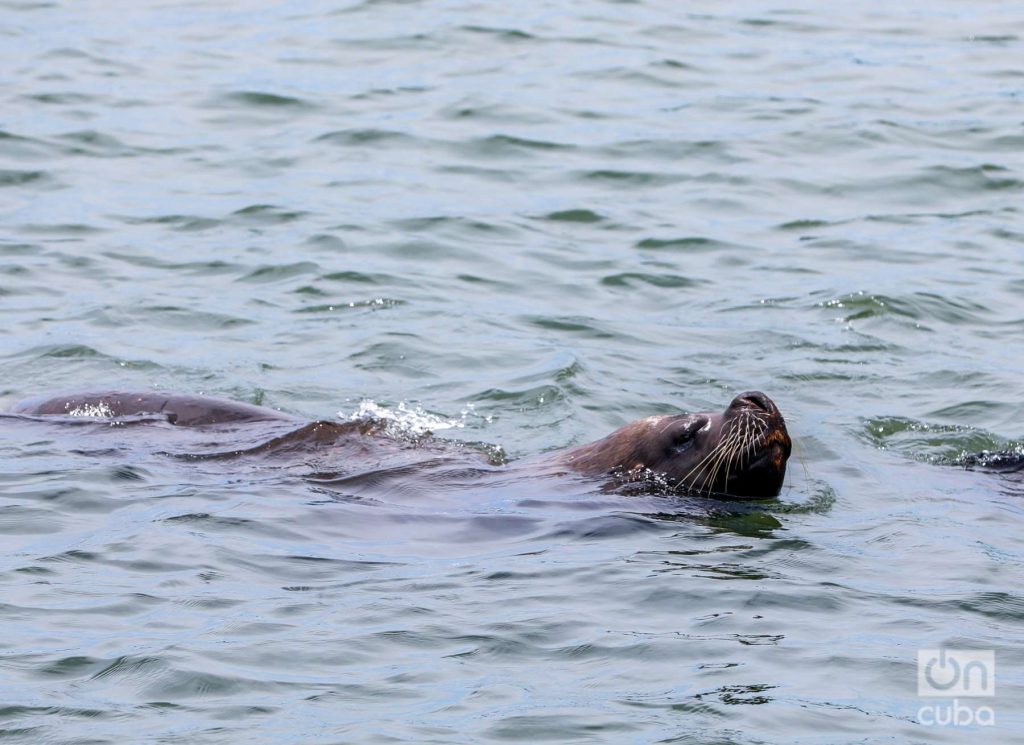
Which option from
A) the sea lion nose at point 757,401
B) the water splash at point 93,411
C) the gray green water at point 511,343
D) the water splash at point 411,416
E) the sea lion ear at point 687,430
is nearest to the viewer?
the gray green water at point 511,343

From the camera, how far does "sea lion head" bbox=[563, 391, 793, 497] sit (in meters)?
7.53

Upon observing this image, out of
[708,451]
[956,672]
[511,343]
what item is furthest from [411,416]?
[956,672]

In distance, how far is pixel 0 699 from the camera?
5.45m

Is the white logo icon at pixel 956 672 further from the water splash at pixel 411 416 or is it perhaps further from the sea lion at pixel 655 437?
the water splash at pixel 411 416

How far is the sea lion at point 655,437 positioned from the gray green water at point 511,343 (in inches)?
8.3

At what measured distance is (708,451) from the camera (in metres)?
7.74

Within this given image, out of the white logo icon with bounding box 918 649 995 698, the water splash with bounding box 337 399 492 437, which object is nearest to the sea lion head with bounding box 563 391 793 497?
the water splash with bounding box 337 399 492 437

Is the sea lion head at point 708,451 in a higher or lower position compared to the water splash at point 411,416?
higher

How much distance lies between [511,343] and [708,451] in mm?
3072

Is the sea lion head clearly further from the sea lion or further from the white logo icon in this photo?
the white logo icon

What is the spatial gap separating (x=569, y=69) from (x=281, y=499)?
983 centimetres

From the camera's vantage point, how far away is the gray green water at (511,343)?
5789mm

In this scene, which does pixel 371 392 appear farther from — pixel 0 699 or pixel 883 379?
pixel 0 699

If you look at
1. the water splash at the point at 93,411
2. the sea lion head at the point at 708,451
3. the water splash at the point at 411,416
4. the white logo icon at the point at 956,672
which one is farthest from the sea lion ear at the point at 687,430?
the water splash at the point at 93,411
